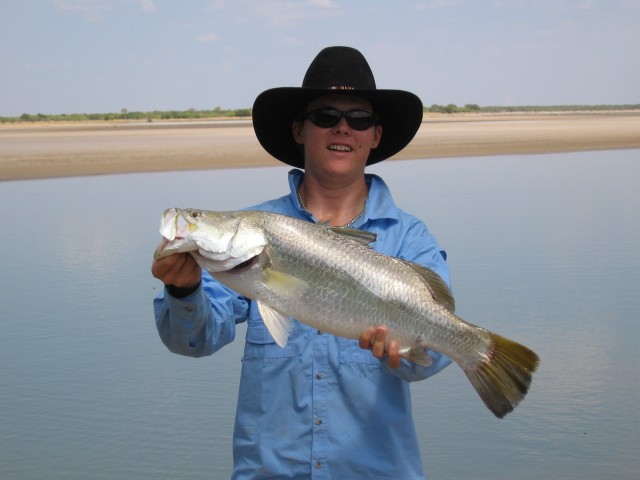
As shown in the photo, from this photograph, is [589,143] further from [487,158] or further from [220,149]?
[220,149]

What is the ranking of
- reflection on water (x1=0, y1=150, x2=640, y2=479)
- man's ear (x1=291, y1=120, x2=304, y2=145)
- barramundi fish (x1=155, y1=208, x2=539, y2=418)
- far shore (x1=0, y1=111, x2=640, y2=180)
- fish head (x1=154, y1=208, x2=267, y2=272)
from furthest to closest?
far shore (x1=0, y1=111, x2=640, y2=180) → reflection on water (x1=0, y1=150, x2=640, y2=479) → man's ear (x1=291, y1=120, x2=304, y2=145) → barramundi fish (x1=155, y1=208, x2=539, y2=418) → fish head (x1=154, y1=208, x2=267, y2=272)

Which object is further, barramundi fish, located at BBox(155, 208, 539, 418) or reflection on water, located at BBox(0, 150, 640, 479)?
reflection on water, located at BBox(0, 150, 640, 479)

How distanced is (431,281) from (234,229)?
841 millimetres

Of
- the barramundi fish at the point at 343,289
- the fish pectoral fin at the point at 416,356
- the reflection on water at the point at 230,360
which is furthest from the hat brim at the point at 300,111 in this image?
the reflection on water at the point at 230,360

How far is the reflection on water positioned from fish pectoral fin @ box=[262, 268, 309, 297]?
3051 mm

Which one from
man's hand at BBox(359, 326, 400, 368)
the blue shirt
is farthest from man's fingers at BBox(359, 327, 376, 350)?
the blue shirt

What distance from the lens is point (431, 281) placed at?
11.8ft

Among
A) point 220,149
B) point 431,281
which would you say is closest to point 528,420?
point 431,281

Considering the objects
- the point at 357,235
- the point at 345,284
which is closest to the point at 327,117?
the point at 357,235

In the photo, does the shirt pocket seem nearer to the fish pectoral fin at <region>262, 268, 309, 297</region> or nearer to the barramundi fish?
the barramundi fish

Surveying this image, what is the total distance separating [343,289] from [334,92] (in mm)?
1022

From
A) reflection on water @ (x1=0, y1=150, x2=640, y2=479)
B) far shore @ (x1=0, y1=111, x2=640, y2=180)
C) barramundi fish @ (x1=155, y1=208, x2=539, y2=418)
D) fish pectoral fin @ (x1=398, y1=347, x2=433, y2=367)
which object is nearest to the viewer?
barramundi fish @ (x1=155, y1=208, x2=539, y2=418)

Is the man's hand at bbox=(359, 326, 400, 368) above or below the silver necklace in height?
below

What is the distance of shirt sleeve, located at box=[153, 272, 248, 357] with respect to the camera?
342 cm
